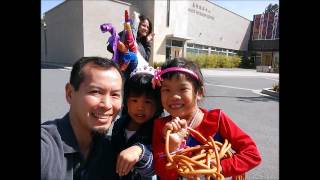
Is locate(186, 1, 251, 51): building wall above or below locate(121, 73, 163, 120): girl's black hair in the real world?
A: above

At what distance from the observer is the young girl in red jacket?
135cm

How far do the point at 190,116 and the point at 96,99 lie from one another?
1.76 feet

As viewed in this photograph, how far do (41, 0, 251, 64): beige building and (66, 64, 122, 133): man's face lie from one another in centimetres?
1331

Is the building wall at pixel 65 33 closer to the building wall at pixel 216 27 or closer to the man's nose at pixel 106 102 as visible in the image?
the building wall at pixel 216 27

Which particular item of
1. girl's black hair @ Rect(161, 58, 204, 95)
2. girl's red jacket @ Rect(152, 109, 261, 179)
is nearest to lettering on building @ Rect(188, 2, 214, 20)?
girl's black hair @ Rect(161, 58, 204, 95)

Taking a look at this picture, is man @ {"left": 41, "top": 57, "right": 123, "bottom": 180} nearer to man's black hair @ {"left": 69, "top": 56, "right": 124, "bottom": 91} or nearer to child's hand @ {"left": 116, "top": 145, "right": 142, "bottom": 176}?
man's black hair @ {"left": 69, "top": 56, "right": 124, "bottom": 91}

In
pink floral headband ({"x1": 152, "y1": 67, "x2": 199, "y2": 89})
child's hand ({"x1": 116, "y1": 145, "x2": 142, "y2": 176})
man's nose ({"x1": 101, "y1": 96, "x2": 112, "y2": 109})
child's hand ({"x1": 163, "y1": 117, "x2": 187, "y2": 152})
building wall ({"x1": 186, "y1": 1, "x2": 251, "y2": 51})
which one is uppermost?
building wall ({"x1": 186, "y1": 1, "x2": 251, "y2": 51})

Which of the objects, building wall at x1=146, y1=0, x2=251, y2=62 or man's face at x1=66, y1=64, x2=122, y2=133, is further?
building wall at x1=146, y1=0, x2=251, y2=62

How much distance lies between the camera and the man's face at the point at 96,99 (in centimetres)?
124

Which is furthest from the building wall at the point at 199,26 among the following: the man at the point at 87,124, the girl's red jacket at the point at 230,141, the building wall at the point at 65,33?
the man at the point at 87,124

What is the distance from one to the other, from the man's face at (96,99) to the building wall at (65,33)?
2018cm

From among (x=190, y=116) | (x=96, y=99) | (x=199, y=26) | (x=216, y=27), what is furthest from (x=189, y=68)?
(x=216, y=27)

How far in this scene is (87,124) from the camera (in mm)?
1285
